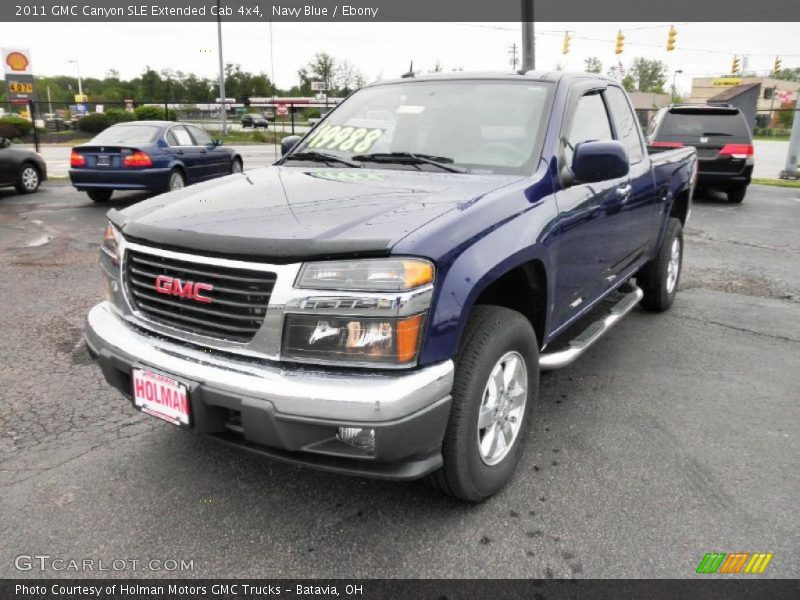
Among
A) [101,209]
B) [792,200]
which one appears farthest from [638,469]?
[792,200]

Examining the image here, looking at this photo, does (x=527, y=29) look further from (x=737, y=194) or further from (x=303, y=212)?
(x=303, y=212)

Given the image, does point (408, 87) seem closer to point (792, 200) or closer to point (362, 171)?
point (362, 171)

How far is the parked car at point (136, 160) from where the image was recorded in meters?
10.5

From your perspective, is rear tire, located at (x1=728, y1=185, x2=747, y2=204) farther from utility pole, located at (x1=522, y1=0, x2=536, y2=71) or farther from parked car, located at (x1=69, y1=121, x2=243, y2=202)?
parked car, located at (x1=69, y1=121, x2=243, y2=202)

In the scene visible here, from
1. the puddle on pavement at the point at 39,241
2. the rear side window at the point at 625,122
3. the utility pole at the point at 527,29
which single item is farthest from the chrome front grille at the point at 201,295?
the utility pole at the point at 527,29

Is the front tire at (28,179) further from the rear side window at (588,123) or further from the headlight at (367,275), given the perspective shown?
the headlight at (367,275)

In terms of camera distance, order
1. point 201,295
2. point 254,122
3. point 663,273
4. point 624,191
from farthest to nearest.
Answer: point 254,122
point 663,273
point 624,191
point 201,295

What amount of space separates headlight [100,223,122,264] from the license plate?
2.03 feet

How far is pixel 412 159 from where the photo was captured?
10.7ft

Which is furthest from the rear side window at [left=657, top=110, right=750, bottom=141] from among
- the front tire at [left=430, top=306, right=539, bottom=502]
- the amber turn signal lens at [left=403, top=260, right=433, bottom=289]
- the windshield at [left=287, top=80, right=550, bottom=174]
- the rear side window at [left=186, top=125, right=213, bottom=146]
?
the amber turn signal lens at [left=403, top=260, right=433, bottom=289]

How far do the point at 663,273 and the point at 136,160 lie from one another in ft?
28.1

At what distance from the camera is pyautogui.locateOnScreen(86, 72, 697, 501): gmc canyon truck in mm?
2133

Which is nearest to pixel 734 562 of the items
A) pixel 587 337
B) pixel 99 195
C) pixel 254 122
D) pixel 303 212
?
pixel 587 337

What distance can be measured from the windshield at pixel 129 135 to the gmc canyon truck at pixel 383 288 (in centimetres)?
835
